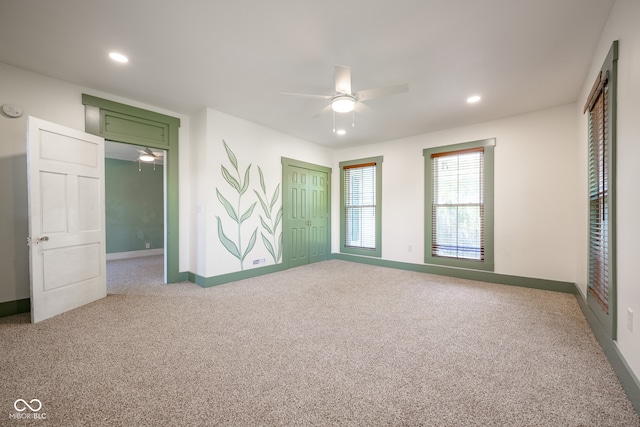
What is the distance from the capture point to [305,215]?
567 centimetres

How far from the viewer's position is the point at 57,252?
2.93 m

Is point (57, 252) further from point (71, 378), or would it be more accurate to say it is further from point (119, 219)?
point (119, 219)

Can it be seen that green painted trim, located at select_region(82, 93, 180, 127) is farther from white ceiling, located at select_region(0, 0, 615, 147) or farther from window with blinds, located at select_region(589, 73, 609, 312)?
window with blinds, located at select_region(589, 73, 609, 312)

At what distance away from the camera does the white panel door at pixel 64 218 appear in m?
2.72

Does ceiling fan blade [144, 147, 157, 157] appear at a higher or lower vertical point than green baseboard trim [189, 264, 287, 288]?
higher

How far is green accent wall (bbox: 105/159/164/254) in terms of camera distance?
21.5 feet

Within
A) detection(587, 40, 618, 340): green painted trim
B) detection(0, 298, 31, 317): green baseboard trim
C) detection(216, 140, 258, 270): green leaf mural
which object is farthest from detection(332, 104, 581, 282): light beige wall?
detection(0, 298, 31, 317): green baseboard trim

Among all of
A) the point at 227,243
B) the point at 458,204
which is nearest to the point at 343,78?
the point at 227,243

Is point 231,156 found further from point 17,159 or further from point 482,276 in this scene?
point 482,276

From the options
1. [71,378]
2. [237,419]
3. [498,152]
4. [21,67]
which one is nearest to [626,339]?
[237,419]

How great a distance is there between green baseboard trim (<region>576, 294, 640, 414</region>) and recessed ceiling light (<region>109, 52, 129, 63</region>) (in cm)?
478

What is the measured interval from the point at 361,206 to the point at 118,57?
4.75 m

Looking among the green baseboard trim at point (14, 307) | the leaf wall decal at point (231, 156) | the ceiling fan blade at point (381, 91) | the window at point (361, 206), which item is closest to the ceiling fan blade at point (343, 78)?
the ceiling fan blade at point (381, 91)

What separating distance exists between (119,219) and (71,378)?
19.9 feet
